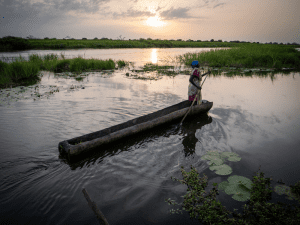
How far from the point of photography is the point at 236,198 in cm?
251

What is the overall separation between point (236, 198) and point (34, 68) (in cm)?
1188

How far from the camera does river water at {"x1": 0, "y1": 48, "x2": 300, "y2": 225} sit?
8.11 ft

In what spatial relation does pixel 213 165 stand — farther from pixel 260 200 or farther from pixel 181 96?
pixel 181 96

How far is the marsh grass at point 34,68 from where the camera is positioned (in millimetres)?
9555

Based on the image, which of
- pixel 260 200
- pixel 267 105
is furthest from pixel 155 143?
pixel 267 105

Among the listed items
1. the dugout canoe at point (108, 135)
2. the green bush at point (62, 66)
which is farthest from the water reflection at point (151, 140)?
the green bush at point (62, 66)

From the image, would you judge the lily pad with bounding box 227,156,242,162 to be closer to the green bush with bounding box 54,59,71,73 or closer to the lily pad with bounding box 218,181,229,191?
the lily pad with bounding box 218,181,229,191

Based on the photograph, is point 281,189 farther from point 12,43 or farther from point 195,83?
point 12,43

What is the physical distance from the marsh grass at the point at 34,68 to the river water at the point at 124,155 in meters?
3.77

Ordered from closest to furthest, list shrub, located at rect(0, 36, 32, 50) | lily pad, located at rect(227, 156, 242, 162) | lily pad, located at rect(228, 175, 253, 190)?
lily pad, located at rect(228, 175, 253, 190)
lily pad, located at rect(227, 156, 242, 162)
shrub, located at rect(0, 36, 32, 50)

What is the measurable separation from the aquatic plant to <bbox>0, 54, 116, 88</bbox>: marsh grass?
34.1 ft

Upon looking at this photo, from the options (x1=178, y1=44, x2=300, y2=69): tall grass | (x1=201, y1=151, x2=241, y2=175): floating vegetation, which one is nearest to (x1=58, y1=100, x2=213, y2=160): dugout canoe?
(x1=201, y1=151, x2=241, y2=175): floating vegetation

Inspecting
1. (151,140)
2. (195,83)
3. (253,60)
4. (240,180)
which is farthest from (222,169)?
(253,60)

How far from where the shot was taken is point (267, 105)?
7020 mm
